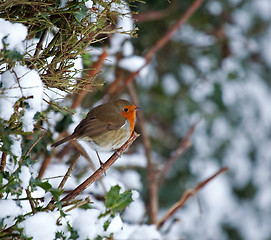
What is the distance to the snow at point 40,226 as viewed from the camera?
0.93 m

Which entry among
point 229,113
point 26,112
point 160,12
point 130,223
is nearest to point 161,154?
point 229,113

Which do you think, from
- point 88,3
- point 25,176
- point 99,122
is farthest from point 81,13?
point 99,122

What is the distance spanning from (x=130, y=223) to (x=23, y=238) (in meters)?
1.01

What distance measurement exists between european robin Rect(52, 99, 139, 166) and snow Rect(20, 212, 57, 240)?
2.15 ft

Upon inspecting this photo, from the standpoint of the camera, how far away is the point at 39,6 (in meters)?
0.98

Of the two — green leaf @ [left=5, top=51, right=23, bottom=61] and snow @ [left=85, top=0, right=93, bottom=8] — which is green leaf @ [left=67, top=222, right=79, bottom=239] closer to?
green leaf @ [left=5, top=51, right=23, bottom=61]

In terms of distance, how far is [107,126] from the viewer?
178 cm

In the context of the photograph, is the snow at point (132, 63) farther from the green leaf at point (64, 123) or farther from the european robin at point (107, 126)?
the green leaf at point (64, 123)

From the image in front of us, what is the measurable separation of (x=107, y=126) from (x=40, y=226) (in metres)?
0.88

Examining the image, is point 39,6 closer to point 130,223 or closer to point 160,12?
point 130,223

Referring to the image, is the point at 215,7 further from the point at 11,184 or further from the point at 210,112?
the point at 11,184

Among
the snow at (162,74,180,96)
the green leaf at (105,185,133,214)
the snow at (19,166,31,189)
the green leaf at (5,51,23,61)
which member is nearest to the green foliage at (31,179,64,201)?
the snow at (19,166,31,189)

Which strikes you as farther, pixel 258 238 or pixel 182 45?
pixel 258 238

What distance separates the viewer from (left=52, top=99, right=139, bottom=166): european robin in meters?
1.64
